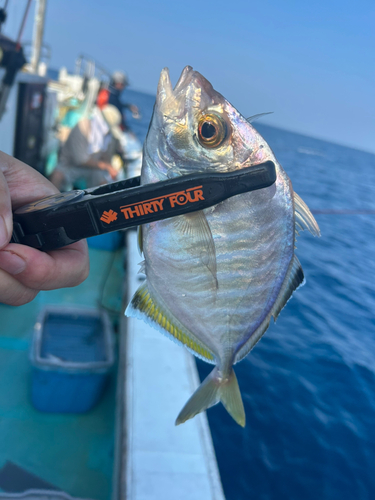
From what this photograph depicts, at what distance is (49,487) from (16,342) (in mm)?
1530

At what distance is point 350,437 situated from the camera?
14.8 feet

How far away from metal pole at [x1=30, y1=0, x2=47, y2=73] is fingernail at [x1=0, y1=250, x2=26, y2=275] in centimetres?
606

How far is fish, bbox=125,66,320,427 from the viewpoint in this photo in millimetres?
958

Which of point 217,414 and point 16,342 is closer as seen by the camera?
point 16,342

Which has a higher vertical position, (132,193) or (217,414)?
(132,193)

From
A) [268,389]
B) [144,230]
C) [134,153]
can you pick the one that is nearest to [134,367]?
[144,230]

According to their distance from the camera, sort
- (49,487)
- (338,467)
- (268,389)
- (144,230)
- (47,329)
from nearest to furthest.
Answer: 1. (144,230)
2. (49,487)
3. (47,329)
4. (338,467)
5. (268,389)

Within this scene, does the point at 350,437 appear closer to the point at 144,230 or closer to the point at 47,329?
the point at 47,329

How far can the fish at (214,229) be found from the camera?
96 centimetres

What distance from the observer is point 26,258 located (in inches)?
42.5

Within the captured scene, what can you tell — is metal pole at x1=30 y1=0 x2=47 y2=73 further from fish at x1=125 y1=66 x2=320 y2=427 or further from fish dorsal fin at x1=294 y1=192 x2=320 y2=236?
fish dorsal fin at x1=294 y1=192 x2=320 y2=236

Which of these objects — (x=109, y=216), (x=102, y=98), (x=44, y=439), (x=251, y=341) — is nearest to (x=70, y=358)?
(x=44, y=439)

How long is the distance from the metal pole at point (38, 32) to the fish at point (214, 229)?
6158 mm

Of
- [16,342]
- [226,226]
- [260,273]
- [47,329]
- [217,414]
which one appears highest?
Answer: [226,226]
